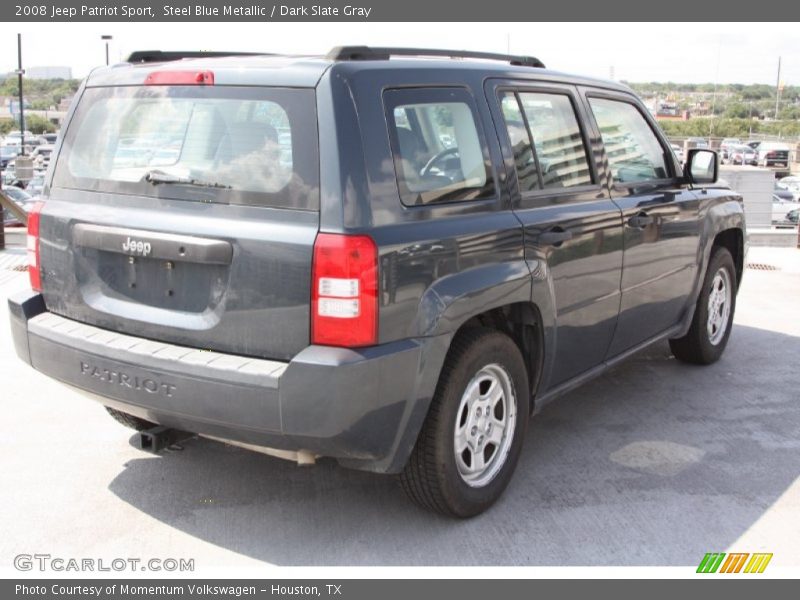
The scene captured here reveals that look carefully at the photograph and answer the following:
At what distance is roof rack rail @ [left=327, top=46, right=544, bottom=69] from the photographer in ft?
11.2

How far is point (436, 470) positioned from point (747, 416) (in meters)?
2.53

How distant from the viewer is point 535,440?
4.77 meters

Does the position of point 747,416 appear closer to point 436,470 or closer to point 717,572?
point 717,572

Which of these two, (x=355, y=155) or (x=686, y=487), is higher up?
(x=355, y=155)

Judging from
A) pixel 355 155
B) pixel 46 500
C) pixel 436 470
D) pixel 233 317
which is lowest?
pixel 46 500

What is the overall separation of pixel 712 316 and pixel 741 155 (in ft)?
206

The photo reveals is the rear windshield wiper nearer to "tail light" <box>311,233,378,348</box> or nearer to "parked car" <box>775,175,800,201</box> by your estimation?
"tail light" <box>311,233,378,348</box>

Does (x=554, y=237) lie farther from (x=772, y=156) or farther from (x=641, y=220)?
(x=772, y=156)

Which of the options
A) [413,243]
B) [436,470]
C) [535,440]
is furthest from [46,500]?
[535,440]

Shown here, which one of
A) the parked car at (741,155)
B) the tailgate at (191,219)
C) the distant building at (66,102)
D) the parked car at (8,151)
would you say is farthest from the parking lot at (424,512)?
the parked car at (741,155)

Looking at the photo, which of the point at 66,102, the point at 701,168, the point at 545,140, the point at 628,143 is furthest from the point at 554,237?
the point at 66,102

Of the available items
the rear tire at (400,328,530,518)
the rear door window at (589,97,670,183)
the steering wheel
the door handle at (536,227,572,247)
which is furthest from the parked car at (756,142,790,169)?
the steering wheel

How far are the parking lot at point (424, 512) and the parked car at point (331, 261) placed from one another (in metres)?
0.26

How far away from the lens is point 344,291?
10.2ft
